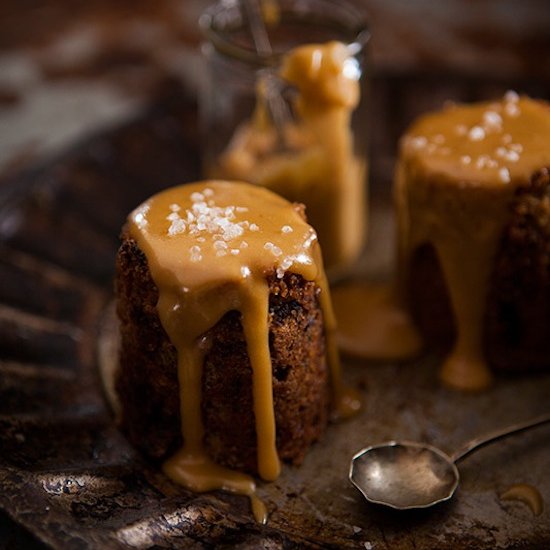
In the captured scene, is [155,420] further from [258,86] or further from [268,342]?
[258,86]

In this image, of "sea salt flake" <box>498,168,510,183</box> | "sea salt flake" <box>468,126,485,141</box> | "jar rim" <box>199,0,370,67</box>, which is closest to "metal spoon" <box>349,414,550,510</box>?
"sea salt flake" <box>498,168,510,183</box>

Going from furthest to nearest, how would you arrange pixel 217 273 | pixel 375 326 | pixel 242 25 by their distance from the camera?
pixel 242 25 < pixel 375 326 < pixel 217 273

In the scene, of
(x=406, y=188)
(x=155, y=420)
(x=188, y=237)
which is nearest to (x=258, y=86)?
(x=406, y=188)

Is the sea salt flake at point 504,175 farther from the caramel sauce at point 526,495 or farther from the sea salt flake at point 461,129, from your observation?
the caramel sauce at point 526,495

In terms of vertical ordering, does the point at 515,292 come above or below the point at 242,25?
below

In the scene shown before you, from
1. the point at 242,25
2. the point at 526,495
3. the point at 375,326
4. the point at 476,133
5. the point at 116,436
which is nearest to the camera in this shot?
the point at 526,495

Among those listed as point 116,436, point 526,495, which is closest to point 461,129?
point 526,495

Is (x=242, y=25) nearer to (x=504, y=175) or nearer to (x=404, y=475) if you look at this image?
(x=504, y=175)

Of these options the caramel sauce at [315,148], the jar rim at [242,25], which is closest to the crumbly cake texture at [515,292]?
the caramel sauce at [315,148]
